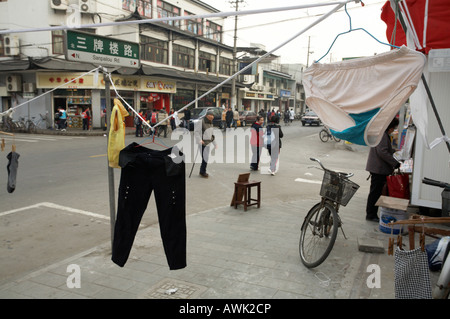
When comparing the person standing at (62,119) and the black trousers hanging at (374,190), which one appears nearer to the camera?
the black trousers hanging at (374,190)

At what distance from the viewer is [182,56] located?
110 feet

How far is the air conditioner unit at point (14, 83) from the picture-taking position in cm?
2388

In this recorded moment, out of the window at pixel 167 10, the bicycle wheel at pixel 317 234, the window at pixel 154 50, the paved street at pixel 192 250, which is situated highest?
the window at pixel 167 10

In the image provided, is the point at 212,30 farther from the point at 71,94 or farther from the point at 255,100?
the point at 71,94

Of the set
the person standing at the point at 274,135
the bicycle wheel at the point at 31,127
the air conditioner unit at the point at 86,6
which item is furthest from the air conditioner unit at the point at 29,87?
the person standing at the point at 274,135

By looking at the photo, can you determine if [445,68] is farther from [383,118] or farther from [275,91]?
[275,91]

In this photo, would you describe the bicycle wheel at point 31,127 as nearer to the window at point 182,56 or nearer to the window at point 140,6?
the window at point 140,6

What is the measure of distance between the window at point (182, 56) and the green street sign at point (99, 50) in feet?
94.8

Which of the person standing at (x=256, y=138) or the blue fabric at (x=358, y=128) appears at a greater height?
the blue fabric at (x=358, y=128)

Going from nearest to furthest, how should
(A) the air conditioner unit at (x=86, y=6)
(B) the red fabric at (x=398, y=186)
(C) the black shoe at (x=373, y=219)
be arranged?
(B) the red fabric at (x=398, y=186) → (C) the black shoe at (x=373, y=219) → (A) the air conditioner unit at (x=86, y=6)

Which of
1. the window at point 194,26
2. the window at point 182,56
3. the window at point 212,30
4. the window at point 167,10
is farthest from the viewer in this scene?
the window at point 212,30

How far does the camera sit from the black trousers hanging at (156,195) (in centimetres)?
349

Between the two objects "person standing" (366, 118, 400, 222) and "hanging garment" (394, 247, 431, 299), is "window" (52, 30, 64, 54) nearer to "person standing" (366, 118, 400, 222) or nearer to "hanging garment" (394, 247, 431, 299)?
"person standing" (366, 118, 400, 222)

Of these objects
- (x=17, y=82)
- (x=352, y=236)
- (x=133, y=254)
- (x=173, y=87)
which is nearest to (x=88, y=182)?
(x=133, y=254)
